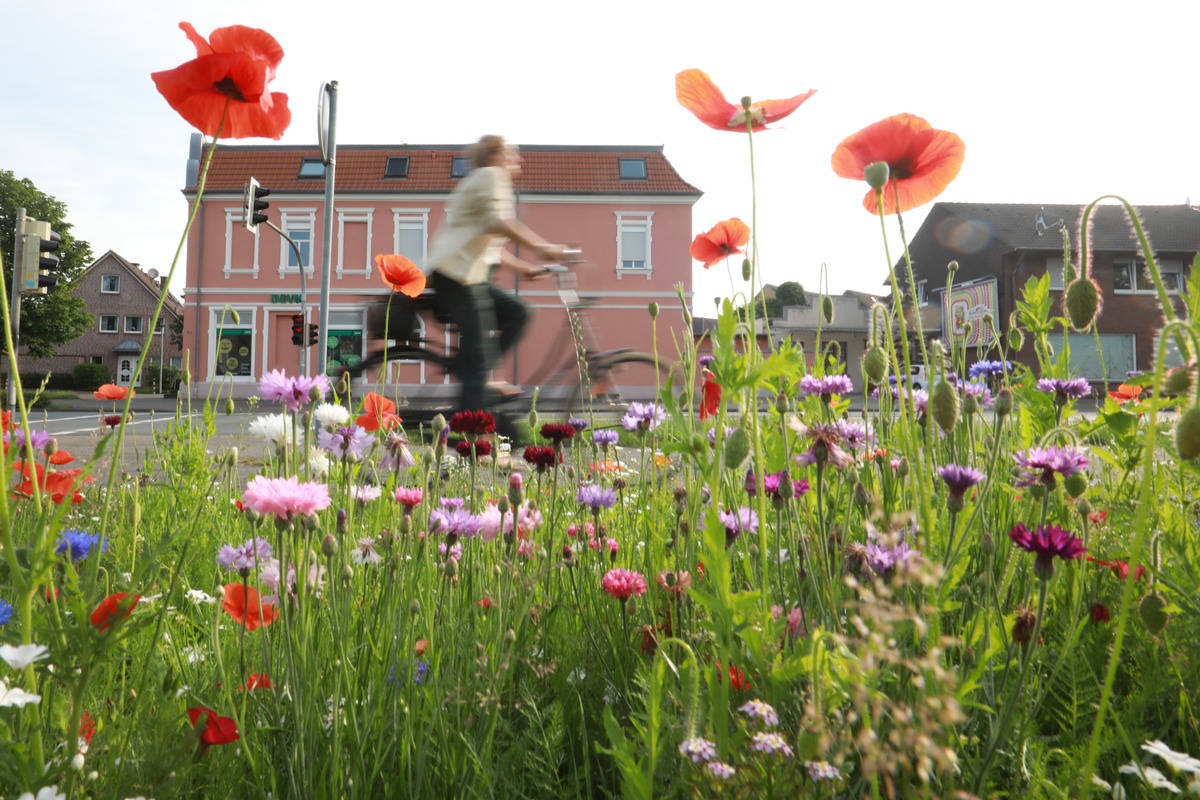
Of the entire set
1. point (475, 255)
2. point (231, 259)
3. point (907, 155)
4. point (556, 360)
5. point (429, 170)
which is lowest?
point (556, 360)

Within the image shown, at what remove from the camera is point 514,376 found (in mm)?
21078

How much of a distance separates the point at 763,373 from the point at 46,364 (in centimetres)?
5372

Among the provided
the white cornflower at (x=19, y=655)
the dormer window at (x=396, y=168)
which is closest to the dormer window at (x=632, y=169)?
the dormer window at (x=396, y=168)

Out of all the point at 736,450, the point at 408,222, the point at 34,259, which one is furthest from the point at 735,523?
the point at 408,222

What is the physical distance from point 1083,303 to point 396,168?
80.2 feet

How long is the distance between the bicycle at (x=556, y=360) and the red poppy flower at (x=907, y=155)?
2.45 m

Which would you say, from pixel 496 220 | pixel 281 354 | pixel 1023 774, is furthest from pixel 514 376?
pixel 1023 774

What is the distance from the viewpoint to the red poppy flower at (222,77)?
1051mm

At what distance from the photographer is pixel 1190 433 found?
631 mm

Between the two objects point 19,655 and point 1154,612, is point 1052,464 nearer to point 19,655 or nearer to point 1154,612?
point 1154,612

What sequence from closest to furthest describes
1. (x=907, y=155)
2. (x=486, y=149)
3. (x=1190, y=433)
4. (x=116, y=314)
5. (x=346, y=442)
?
(x=1190, y=433) → (x=907, y=155) → (x=346, y=442) → (x=486, y=149) → (x=116, y=314)

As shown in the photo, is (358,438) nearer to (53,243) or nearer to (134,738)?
Result: (134,738)

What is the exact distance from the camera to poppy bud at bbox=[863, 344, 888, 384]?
1138 mm

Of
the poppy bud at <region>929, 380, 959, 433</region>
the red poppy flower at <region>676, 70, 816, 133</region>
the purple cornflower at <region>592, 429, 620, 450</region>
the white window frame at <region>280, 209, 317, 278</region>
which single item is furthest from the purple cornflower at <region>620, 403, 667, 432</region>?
the white window frame at <region>280, 209, 317, 278</region>
